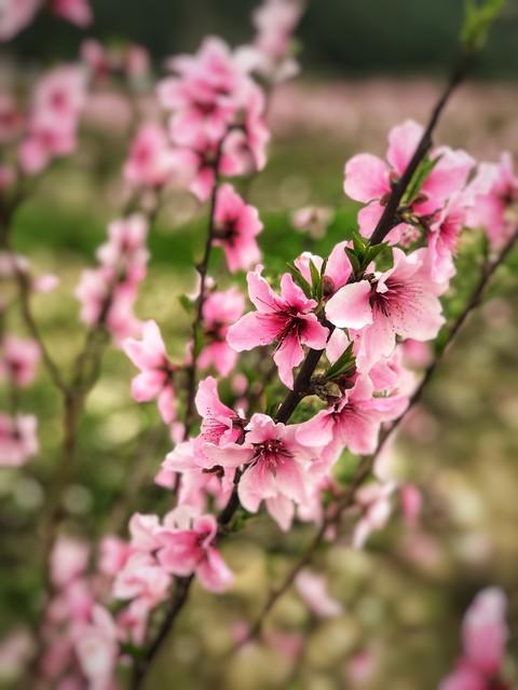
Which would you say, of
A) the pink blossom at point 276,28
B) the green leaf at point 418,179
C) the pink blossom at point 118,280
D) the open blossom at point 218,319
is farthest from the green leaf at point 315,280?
the pink blossom at point 276,28

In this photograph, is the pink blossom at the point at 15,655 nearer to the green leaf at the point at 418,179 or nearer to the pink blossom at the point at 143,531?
the pink blossom at the point at 143,531

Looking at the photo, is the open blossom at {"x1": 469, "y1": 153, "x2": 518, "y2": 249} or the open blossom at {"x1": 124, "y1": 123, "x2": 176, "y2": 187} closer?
the open blossom at {"x1": 469, "y1": 153, "x2": 518, "y2": 249}

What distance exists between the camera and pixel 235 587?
1.76 meters

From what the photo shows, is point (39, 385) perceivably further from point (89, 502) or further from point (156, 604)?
point (156, 604)

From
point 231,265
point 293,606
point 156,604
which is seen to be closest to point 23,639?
point 293,606

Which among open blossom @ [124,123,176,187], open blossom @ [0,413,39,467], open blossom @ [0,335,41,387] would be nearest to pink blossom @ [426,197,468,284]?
open blossom @ [124,123,176,187]

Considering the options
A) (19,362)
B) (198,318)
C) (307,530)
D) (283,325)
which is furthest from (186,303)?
(307,530)

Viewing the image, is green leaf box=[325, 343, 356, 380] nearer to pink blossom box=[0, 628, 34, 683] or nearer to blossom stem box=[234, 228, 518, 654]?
blossom stem box=[234, 228, 518, 654]

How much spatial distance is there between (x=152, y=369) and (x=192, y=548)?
0.55 ft

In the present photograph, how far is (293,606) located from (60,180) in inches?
213

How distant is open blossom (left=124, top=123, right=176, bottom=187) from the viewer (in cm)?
108

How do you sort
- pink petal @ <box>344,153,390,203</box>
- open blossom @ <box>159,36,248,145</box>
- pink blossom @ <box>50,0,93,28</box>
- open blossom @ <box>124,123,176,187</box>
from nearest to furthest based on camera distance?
pink petal @ <box>344,153,390,203</box> < open blossom @ <box>159,36,248,145</box> < open blossom @ <box>124,123,176,187</box> < pink blossom @ <box>50,0,93,28</box>

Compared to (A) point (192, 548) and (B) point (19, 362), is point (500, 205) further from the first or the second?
(B) point (19, 362)

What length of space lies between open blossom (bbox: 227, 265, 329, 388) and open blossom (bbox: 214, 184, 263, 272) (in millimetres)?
185
